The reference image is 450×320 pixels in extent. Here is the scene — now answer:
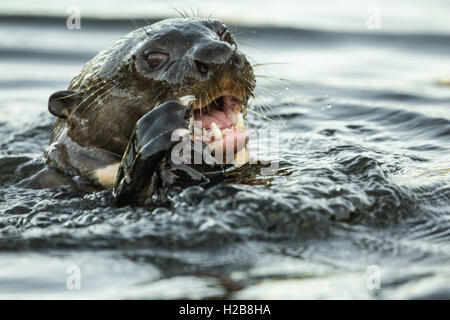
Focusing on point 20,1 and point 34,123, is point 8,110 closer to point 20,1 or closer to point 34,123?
point 34,123

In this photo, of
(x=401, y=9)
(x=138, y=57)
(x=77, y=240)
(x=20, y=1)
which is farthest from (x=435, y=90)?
(x=20, y=1)

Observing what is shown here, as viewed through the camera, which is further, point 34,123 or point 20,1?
point 20,1

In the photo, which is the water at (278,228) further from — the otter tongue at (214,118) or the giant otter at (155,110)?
the otter tongue at (214,118)

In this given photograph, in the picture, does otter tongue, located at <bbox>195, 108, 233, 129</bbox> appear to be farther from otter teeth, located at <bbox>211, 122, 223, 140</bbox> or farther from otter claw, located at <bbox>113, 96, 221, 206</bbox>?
otter claw, located at <bbox>113, 96, 221, 206</bbox>

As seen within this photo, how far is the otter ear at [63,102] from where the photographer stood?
450cm

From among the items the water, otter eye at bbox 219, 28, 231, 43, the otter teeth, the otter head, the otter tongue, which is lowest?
the water

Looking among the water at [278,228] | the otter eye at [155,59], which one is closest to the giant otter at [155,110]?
the otter eye at [155,59]

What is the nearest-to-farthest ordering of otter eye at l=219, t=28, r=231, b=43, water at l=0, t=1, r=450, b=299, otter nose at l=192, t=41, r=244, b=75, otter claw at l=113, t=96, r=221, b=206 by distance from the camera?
water at l=0, t=1, r=450, b=299, otter claw at l=113, t=96, r=221, b=206, otter nose at l=192, t=41, r=244, b=75, otter eye at l=219, t=28, r=231, b=43

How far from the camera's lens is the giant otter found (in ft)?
12.8

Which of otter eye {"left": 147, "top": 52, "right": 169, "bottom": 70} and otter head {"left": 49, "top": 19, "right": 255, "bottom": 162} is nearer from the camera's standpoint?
otter head {"left": 49, "top": 19, "right": 255, "bottom": 162}

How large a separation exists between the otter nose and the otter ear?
2.87 ft

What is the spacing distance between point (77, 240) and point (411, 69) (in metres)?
6.24

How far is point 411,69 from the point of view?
355 inches

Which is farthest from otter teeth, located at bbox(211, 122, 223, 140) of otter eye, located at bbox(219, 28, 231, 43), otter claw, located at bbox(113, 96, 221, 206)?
otter eye, located at bbox(219, 28, 231, 43)
